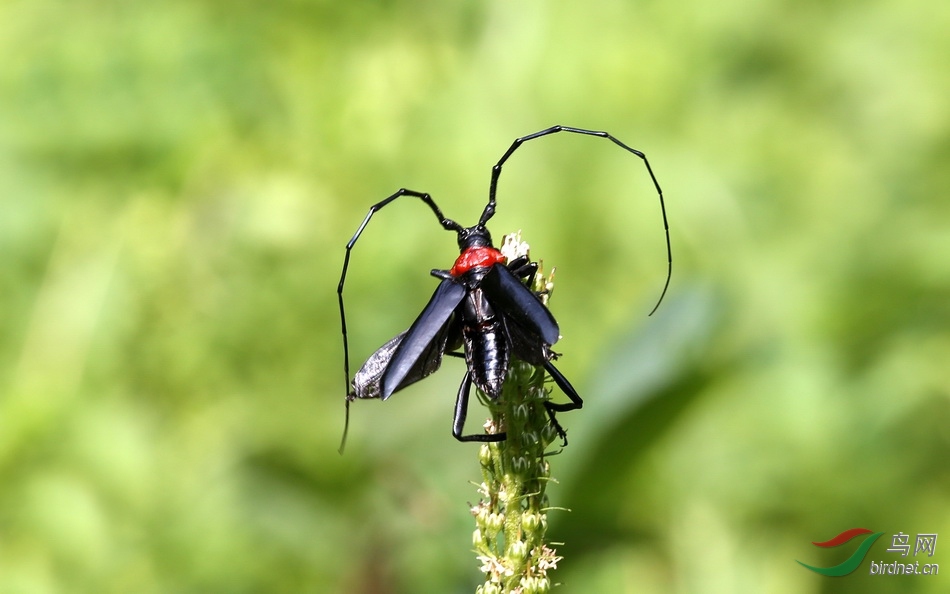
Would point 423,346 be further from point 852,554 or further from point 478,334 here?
point 852,554

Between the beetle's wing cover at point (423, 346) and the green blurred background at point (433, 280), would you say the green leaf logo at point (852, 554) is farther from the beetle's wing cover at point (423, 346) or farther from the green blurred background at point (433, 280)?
the beetle's wing cover at point (423, 346)

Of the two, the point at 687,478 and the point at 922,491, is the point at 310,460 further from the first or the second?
the point at 922,491

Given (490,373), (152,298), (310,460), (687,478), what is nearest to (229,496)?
(310,460)

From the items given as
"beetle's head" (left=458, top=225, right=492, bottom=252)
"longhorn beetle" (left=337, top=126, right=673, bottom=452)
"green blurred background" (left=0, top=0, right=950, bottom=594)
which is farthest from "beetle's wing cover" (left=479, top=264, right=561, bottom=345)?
"green blurred background" (left=0, top=0, right=950, bottom=594)

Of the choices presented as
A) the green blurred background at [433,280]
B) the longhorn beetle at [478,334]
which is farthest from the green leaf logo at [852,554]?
the longhorn beetle at [478,334]

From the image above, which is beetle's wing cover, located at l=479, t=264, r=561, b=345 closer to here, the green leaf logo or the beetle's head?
the beetle's head

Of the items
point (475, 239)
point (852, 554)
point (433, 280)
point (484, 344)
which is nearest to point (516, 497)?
point (484, 344)

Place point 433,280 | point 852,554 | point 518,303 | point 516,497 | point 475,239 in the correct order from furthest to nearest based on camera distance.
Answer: point 433,280, point 852,554, point 475,239, point 518,303, point 516,497
